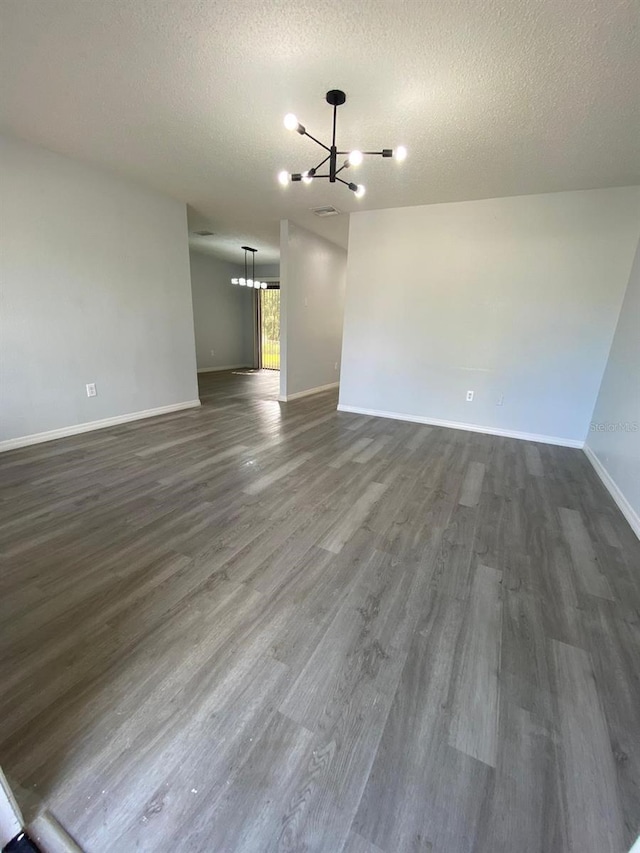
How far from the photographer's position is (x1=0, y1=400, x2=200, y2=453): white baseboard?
3.15 meters

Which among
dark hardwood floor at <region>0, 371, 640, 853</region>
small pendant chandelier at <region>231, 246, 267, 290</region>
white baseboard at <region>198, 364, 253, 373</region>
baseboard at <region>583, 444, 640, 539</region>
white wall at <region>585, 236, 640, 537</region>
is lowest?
dark hardwood floor at <region>0, 371, 640, 853</region>

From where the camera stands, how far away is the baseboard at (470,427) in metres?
3.86

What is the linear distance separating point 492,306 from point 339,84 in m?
2.67

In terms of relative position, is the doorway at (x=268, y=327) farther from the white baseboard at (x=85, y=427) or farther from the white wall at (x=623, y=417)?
the white wall at (x=623, y=417)

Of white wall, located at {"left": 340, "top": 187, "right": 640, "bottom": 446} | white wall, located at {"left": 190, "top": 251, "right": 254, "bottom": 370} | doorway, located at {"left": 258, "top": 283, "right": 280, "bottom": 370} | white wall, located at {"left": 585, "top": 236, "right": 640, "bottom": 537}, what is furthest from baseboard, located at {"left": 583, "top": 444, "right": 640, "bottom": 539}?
white wall, located at {"left": 190, "top": 251, "right": 254, "bottom": 370}

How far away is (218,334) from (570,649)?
8384mm

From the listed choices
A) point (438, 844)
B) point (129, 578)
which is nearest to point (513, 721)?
point (438, 844)

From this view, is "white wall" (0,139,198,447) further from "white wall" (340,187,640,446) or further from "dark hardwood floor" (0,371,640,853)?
"white wall" (340,187,640,446)

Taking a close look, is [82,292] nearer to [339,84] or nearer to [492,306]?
[339,84]

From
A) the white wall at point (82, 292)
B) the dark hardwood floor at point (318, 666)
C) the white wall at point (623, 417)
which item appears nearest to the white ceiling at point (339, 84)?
the white wall at point (82, 292)

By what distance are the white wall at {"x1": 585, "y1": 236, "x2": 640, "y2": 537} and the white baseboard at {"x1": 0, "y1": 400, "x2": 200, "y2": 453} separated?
4654 mm

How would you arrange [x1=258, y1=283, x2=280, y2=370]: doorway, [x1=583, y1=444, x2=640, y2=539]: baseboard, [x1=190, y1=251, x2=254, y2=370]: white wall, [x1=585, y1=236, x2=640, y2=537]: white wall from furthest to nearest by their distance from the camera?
[x1=258, y1=283, x2=280, y2=370]: doorway
[x1=190, y1=251, x2=254, y2=370]: white wall
[x1=585, y1=236, x2=640, y2=537]: white wall
[x1=583, y1=444, x2=640, y2=539]: baseboard

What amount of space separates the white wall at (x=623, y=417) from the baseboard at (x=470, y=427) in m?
0.26

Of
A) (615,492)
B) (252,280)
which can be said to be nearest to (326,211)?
(252,280)
